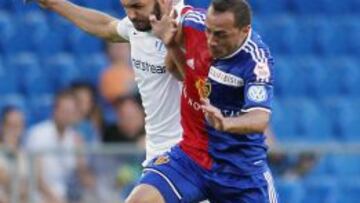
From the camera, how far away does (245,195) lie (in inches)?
294

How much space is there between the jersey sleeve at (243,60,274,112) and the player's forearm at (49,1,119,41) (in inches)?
53.1

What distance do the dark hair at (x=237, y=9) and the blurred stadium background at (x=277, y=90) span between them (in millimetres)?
3635

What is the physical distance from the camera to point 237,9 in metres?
7.07

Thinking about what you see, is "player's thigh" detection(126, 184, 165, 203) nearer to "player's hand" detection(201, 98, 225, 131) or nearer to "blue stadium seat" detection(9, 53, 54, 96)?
"player's hand" detection(201, 98, 225, 131)

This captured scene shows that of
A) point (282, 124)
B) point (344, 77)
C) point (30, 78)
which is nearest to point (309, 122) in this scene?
point (282, 124)

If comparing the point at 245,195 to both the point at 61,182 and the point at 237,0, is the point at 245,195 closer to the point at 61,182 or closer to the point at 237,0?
the point at 237,0

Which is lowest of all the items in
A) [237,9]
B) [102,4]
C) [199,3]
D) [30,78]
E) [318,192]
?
[30,78]

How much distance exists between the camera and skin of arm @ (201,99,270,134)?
22.0ft

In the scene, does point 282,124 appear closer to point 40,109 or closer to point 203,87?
point 40,109

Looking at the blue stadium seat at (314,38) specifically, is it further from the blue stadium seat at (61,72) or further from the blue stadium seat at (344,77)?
the blue stadium seat at (61,72)

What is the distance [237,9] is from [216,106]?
0.54m

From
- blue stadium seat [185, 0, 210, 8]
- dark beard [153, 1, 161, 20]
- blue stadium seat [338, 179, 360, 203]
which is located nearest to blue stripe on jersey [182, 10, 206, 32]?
dark beard [153, 1, 161, 20]

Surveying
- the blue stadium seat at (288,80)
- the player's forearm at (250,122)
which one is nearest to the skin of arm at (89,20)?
the player's forearm at (250,122)

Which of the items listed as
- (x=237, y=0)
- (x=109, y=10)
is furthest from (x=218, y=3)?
(x=109, y=10)
